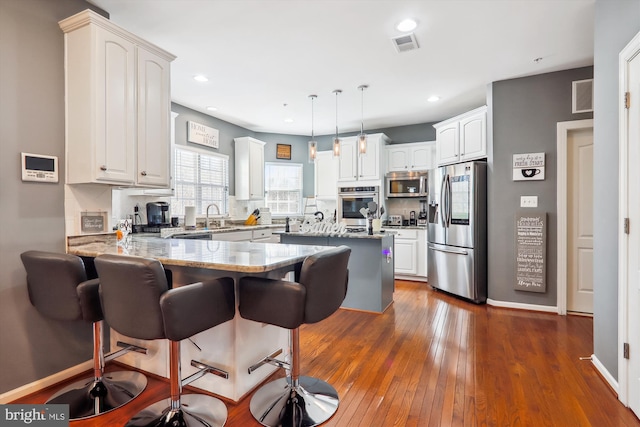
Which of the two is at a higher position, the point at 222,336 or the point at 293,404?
the point at 222,336

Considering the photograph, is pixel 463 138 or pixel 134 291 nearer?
pixel 134 291

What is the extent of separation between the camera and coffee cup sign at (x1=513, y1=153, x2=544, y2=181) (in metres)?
3.66

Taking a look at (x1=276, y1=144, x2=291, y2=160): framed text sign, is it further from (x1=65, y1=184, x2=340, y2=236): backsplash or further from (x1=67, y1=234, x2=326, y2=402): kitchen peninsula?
(x1=67, y1=234, x2=326, y2=402): kitchen peninsula

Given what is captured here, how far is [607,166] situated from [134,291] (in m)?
3.04

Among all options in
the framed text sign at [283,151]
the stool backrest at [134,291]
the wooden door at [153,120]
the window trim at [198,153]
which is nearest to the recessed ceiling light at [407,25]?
the wooden door at [153,120]

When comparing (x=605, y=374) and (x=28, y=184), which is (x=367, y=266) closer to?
(x=605, y=374)

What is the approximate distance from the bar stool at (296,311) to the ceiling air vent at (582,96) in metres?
3.43

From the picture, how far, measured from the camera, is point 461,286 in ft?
13.5

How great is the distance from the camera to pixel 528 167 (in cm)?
371

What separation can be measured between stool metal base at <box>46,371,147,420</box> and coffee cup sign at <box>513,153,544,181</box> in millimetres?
4258

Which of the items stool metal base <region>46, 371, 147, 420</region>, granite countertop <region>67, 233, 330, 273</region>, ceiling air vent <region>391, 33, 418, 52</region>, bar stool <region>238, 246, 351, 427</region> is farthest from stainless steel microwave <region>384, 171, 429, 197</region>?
stool metal base <region>46, 371, 147, 420</region>

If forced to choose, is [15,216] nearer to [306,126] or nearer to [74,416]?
[74,416]

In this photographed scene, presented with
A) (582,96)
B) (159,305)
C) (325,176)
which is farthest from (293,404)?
(325,176)

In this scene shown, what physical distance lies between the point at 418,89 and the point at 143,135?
11.0 ft
